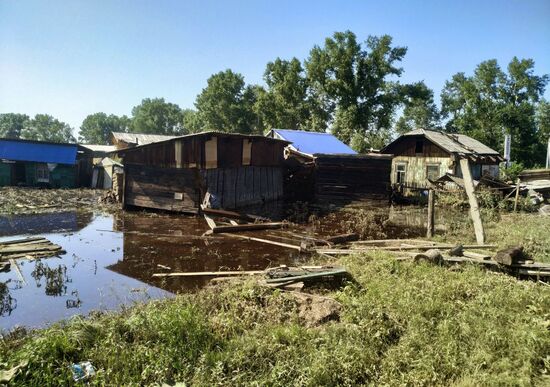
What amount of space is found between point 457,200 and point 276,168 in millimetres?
10279

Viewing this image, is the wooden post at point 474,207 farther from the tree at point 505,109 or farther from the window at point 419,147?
the tree at point 505,109

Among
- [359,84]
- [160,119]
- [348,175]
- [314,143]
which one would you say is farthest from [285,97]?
[160,119]

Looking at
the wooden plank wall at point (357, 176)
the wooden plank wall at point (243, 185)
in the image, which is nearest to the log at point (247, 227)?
the wooden plank wall at point (243, 185)

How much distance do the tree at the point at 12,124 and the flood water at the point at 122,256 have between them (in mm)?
103862

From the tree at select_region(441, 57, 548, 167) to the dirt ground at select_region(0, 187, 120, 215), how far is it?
4076 centimetres

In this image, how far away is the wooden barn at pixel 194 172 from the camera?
675 inches

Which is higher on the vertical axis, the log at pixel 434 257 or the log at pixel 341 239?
the log at pixel 434 257

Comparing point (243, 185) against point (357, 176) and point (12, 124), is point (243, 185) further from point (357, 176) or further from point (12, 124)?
point (12, 124)

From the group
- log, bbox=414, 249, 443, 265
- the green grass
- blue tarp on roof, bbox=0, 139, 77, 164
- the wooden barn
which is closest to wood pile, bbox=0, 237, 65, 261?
the green grass

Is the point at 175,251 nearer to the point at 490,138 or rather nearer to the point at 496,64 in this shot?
the point at 490,138

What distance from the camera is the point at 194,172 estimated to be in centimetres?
1730

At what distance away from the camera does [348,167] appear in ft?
73.6

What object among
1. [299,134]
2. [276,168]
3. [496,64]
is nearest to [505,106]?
[496,64]

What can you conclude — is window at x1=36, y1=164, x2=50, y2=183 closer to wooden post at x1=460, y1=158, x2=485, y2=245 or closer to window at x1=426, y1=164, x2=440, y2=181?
window at x1=426, y1=164, x2=440, y2=181
